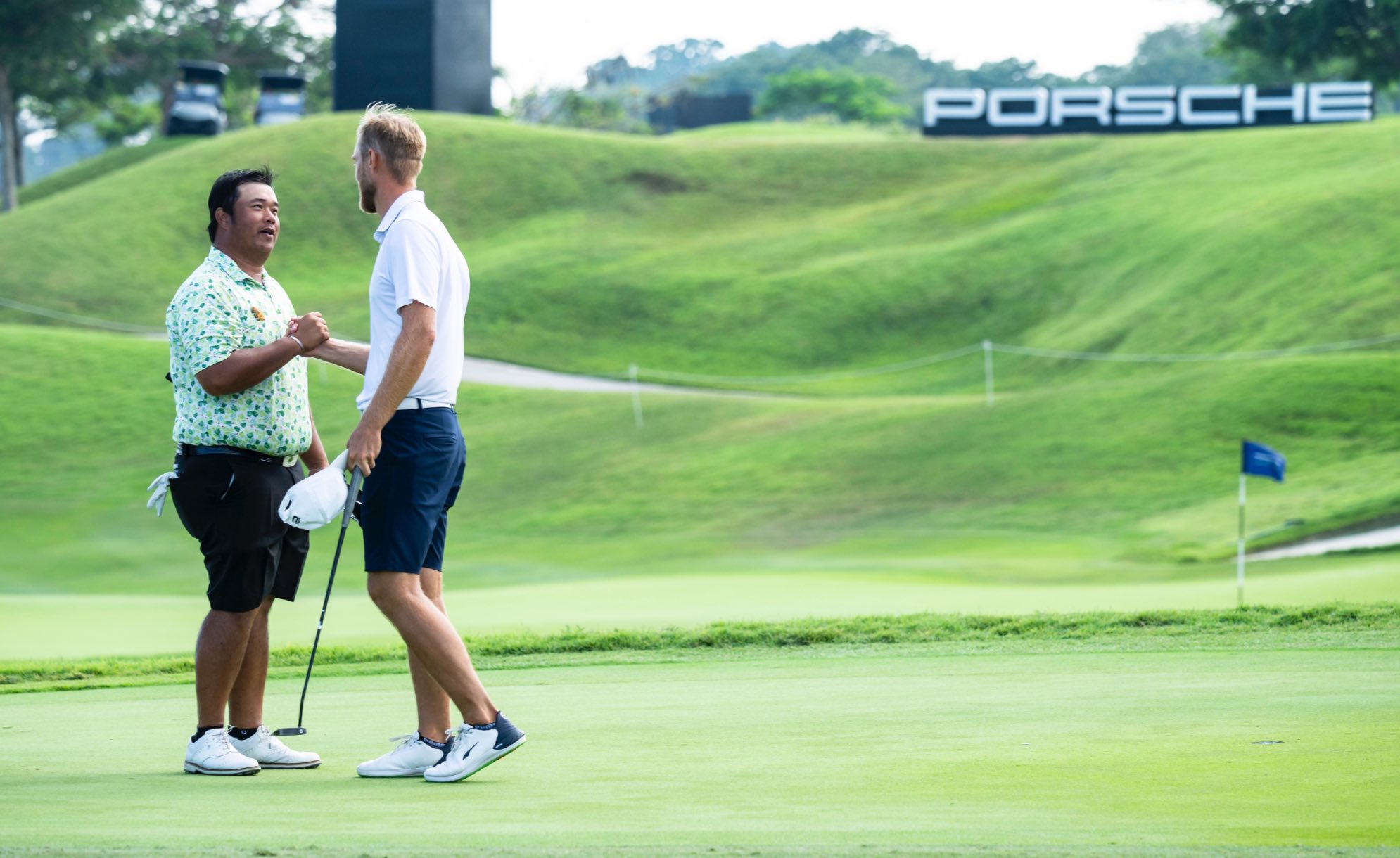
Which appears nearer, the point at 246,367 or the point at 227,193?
the point at 246,367

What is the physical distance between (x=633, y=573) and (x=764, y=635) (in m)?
9.39

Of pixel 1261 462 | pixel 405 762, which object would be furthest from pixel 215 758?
pixel 1261 462

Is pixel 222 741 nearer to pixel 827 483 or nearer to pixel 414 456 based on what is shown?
pixel 414 456

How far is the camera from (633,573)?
18.8 m

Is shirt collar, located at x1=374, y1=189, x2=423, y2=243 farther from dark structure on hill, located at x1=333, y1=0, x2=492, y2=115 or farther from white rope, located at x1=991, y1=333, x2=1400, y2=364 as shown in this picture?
dark structure on hill, located at x1=333, y1=0, x2=492, y2=115

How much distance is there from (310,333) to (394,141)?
2.25 ft

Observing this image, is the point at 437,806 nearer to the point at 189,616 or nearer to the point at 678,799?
the point at 678,799

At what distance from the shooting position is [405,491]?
475 cm

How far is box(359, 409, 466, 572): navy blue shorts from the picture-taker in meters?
4.75

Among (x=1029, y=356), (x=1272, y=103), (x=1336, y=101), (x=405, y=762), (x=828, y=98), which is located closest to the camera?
(x=405, y=762)

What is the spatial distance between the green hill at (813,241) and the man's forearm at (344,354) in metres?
24.7

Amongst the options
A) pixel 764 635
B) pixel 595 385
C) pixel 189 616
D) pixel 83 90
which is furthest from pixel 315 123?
pixel 764 635

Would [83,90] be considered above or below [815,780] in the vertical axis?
above

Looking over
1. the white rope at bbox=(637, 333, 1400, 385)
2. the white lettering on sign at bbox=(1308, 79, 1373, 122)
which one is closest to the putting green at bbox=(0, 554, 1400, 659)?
the white rope at bbox=(637, 333, 1400, 385)
